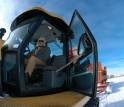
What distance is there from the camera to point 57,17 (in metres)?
4.16

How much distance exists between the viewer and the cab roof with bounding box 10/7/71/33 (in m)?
4.00

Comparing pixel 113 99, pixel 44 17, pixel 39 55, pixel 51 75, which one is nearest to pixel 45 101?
pixel 51 75

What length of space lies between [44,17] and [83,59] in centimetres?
79

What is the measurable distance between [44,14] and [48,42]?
44cm

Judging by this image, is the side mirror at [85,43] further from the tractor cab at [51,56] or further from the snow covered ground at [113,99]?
the snow covered ground at [113,99]

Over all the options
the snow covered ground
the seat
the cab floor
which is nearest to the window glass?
the seat

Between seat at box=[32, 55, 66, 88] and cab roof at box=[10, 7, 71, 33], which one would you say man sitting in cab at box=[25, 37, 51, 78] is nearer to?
seat at box=[32, 55, 66, 88]

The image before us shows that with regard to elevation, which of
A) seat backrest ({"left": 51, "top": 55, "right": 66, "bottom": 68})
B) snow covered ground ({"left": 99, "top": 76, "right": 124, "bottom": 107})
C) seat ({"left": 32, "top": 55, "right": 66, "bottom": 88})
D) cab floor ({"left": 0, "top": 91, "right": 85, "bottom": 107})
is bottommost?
snow covered ground ({"left": 99, "top": 76, "right": 124, "bottom": 107})

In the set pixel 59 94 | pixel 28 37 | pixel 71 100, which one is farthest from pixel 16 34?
pixel 71 100

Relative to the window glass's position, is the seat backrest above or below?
below

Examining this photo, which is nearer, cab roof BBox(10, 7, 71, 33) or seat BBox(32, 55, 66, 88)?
seat BBox(32, 55, 66, 88)

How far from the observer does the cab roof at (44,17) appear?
4.00m

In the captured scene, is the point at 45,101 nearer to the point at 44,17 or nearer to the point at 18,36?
the point at 18,36

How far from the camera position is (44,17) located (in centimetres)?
400
